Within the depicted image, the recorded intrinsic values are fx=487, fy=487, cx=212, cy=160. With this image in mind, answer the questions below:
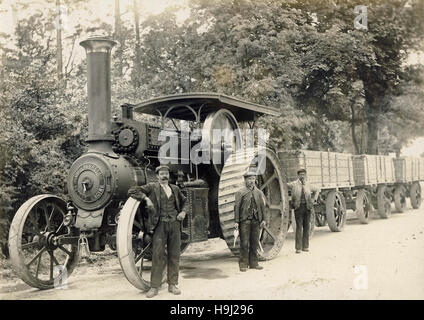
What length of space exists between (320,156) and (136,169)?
5.60 meters

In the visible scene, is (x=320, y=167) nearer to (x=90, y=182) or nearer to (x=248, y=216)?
(x=248, y=216)

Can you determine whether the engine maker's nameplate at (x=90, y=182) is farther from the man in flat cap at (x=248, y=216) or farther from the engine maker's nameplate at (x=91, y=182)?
the man in flat cap at (x=248, y=216)

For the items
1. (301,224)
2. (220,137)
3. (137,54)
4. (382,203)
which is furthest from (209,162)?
(137,54)

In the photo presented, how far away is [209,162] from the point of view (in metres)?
7.43

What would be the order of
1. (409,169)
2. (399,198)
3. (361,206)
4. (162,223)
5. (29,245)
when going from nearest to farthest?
(162,223)
(29,245)
(361,206)
(399,198)
(409,169)

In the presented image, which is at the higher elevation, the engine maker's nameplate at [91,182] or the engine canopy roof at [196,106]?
the engine canopy roof at [196,106]

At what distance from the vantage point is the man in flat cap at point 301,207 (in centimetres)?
866

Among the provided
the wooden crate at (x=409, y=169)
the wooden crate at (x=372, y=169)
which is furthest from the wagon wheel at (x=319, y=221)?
the wooden crate at (x=409, y=169)

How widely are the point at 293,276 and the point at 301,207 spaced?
7.68 ft

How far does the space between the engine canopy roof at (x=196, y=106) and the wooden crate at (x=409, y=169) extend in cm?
899

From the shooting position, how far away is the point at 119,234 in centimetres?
541

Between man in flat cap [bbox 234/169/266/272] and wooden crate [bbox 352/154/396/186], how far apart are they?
6.93 meters

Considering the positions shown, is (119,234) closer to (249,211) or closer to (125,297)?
(125,297)

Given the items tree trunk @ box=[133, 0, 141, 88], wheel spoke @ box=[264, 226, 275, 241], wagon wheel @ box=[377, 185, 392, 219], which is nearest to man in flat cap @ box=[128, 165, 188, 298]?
wheel spoke @ box=[264, 226, 275, 241]
